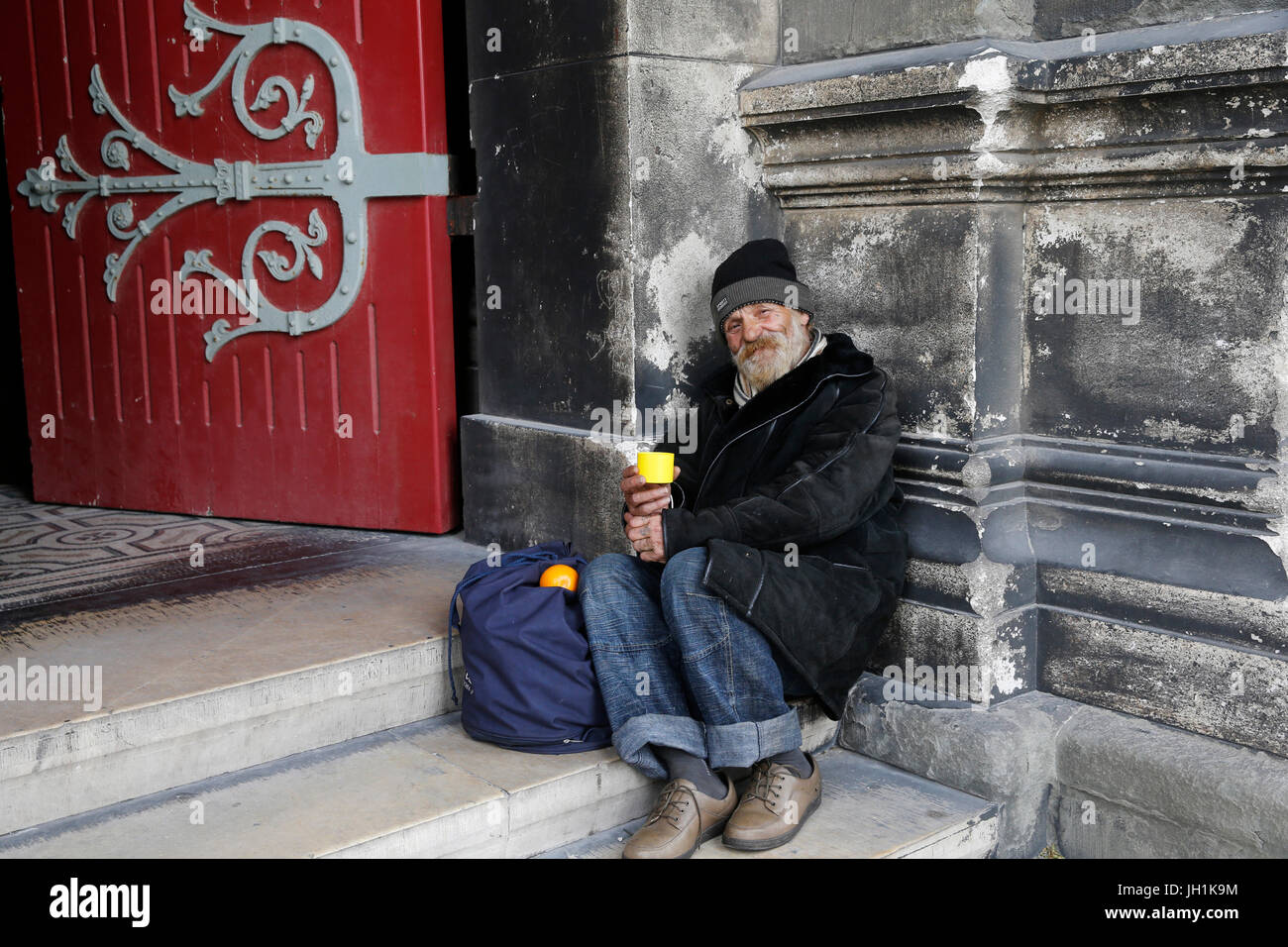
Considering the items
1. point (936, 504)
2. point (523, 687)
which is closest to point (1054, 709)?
point (936, 504)

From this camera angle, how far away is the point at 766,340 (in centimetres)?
294

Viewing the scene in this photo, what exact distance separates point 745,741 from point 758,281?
110cm

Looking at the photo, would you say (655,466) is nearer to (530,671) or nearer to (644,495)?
(644,495)

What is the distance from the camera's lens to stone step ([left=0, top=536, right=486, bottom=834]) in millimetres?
2480

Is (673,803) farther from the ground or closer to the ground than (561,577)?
closer to the ground

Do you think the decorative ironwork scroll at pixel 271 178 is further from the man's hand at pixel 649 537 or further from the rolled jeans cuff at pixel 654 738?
the rolled jeans cuff at pixel 654 738

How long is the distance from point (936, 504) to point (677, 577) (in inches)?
28.9

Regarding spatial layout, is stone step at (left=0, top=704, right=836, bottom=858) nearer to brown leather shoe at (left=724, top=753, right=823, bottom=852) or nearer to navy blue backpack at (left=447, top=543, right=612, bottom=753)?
navy blue backpack at (left=447, top=543, right=612, bottom=753)

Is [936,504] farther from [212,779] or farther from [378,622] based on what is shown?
[212,779]

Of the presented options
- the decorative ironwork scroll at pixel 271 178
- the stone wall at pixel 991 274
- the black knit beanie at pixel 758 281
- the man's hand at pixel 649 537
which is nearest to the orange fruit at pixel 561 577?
the man's hand at pixel 649 537

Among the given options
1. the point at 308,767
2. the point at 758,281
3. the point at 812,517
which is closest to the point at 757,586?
the point at 812,517

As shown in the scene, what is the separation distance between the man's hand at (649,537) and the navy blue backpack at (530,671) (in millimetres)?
227

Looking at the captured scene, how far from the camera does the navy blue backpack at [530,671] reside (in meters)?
2.75

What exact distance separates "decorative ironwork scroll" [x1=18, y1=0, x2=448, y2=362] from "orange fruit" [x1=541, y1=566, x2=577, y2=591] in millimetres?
1471
